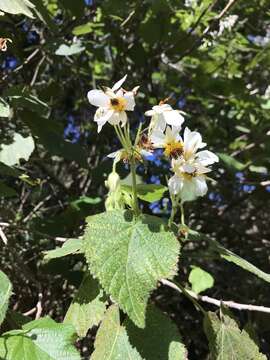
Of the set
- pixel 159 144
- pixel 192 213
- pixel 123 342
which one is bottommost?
pixel 123 342

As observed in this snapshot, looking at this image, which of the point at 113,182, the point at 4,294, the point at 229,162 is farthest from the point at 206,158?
the point at 229,162

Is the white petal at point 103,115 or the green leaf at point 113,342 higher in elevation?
the white petal at point 103,115

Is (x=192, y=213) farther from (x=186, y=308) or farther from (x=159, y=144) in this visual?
(x=159, y=144)

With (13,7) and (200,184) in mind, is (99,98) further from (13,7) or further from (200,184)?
(13,7)

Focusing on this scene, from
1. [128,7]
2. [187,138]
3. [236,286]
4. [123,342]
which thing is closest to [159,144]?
[187,138]

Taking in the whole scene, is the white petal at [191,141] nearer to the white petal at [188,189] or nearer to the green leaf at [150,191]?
the white petal at [188,189]

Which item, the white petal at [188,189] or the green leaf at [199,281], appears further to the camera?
the green leaf at [199,281]

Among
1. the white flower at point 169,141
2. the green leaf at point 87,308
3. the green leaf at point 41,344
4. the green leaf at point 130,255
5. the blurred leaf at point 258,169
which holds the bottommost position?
the green leaf at point 41,344

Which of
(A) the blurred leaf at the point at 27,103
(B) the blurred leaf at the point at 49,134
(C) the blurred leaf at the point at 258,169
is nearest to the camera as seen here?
(A) the blurred leaf at the point at 27,103

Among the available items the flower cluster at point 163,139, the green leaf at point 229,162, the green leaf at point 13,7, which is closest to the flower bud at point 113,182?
the flower cluster at point 163,139
